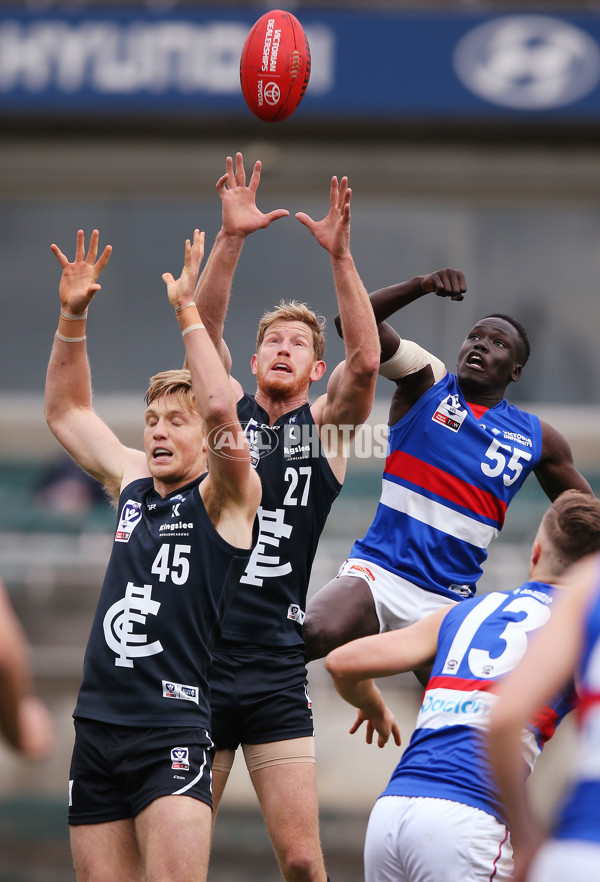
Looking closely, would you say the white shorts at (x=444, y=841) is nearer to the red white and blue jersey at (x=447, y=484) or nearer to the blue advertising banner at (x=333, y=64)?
the red white and blue jersey at (x=447, y=484)

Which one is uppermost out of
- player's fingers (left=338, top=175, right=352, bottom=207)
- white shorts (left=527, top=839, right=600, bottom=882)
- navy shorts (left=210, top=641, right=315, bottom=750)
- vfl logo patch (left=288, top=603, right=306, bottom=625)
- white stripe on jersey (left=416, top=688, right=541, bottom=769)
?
player's fingers (left=338, top=175, right=352, bottom=207)

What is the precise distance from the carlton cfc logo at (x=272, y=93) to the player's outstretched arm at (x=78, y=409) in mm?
1423

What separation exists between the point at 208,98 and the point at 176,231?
221 cm

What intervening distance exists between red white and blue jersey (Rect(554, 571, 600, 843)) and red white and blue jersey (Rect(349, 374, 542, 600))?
3.40 metres

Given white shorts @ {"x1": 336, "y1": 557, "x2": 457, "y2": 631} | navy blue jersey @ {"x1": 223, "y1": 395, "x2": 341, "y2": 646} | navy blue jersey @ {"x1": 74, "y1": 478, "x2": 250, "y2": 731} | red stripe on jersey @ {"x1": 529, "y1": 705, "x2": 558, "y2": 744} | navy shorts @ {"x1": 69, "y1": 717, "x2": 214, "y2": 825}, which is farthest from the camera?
white shorts @ {"x1": 336, "y1": 557, "x2": 457, "y2": 631}

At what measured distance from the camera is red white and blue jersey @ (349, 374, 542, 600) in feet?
20.8

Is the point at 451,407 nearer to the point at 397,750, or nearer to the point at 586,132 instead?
the point at 397,750

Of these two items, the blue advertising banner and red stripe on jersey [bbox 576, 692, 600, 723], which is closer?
red stripe on jersey [bbox 576, 692, 600, 723]

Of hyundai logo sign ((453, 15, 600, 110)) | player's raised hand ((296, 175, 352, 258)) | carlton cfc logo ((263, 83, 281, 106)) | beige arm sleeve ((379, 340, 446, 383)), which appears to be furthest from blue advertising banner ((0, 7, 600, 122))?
player's raised hand ((296, 175, 352, 258))

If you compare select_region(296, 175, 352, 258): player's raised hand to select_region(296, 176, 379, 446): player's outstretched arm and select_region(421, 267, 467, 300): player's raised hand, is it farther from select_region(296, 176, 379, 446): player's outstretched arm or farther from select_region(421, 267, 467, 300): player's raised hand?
select_region(421, 267, 467, 300): player's raised hand

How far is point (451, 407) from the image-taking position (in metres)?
6.41

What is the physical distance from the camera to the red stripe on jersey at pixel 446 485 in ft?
20.8

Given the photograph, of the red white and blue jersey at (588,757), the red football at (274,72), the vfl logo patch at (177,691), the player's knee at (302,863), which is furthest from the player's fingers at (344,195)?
the red white and blue jersey at (588,757)

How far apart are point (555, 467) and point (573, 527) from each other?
2526mm
